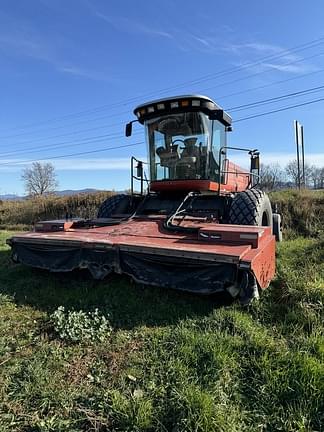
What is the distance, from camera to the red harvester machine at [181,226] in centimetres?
357

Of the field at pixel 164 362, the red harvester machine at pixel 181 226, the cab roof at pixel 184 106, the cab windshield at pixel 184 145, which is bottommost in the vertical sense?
the field at pixel 164 362

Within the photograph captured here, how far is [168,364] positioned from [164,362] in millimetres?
55

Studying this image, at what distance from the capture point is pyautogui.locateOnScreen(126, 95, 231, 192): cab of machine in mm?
5938

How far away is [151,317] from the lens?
3531mm

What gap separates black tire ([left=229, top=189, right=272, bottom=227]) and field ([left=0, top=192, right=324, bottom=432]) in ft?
3.45

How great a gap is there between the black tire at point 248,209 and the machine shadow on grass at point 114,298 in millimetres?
1523

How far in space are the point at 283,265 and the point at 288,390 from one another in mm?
2958

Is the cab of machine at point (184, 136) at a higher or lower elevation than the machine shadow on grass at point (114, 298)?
higher

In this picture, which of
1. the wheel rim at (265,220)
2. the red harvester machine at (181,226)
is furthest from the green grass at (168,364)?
the wheel rim at (265,220)

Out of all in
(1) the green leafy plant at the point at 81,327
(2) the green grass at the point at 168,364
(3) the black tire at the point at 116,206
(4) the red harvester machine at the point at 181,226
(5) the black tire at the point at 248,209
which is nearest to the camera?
(2) the green grass at the point at 168,364

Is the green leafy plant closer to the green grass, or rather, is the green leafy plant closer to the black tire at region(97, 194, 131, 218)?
the green grass

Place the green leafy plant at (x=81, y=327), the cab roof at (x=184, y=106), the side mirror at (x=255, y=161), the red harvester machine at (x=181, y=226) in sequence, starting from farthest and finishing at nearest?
the side mirror at (x=255, y=161) < the cab roof at (x=184, y=106) < the red harvester machine at (x=181, y=226) < the green leafy plant at (x=81, y=327)

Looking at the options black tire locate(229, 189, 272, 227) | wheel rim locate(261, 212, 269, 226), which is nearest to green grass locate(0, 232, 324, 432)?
black tire locate(229, 189, 272, 227)

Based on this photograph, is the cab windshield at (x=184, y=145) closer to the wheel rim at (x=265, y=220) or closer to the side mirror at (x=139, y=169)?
the side mirror at (x=139, y=169)
